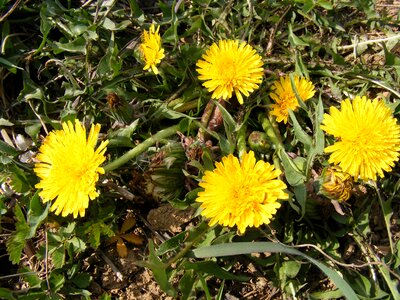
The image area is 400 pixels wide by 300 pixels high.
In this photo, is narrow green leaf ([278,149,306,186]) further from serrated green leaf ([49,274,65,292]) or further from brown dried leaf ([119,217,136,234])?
serrated green leaf ([49,274,65,292])

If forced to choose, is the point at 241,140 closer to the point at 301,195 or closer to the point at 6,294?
the point at 301,195

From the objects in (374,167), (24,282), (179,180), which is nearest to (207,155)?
(179,180)

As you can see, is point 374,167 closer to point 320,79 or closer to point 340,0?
point 320,79

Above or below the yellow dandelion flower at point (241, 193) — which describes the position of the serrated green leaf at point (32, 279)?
below

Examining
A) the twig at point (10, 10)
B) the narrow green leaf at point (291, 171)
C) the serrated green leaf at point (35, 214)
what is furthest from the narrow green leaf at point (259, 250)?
the twig at point (10, 10)

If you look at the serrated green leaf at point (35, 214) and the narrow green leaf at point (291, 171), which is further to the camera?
the serrated green leaf at point (35, 214)

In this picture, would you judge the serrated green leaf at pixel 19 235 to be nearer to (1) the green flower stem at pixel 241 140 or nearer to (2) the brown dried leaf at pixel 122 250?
(2) the brown dried leaf at pixel 122 250

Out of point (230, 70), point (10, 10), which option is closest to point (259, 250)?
point (230, 70)
